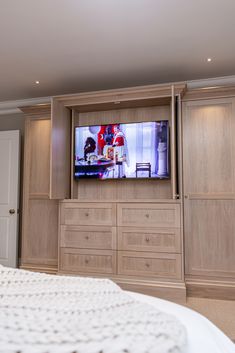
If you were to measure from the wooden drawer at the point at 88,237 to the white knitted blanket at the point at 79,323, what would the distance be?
2267 millimetres

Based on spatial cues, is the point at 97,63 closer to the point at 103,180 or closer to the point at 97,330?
the point at 103,180

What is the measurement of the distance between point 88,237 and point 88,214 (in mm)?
265

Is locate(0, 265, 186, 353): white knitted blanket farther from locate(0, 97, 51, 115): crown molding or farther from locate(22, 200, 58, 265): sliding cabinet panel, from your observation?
locate(0, 97, 51, 115): crown molding

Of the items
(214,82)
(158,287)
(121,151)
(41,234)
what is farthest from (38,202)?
(214,82)

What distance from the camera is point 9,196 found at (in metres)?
4.08

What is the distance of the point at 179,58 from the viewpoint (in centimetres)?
296

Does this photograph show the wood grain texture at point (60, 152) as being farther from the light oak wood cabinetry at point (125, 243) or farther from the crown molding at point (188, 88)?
the crown molding at point (188, 88)

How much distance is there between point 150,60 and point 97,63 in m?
0.59

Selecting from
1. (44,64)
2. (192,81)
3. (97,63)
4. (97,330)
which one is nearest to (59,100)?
(44,64)

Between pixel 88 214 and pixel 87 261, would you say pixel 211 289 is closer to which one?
pixel 87 261

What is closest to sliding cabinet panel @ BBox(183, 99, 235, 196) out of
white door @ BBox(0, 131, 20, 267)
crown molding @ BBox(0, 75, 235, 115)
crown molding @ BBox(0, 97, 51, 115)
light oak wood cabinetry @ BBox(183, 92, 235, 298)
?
light oak wood cabinetry @ BBox(183, 92, 235, 298)

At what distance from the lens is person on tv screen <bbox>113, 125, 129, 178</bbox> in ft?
11.2

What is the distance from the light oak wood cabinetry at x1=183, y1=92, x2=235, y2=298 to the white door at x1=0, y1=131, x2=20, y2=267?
2.45 metres

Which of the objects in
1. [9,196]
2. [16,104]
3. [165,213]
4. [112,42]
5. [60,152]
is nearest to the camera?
[112,42]
